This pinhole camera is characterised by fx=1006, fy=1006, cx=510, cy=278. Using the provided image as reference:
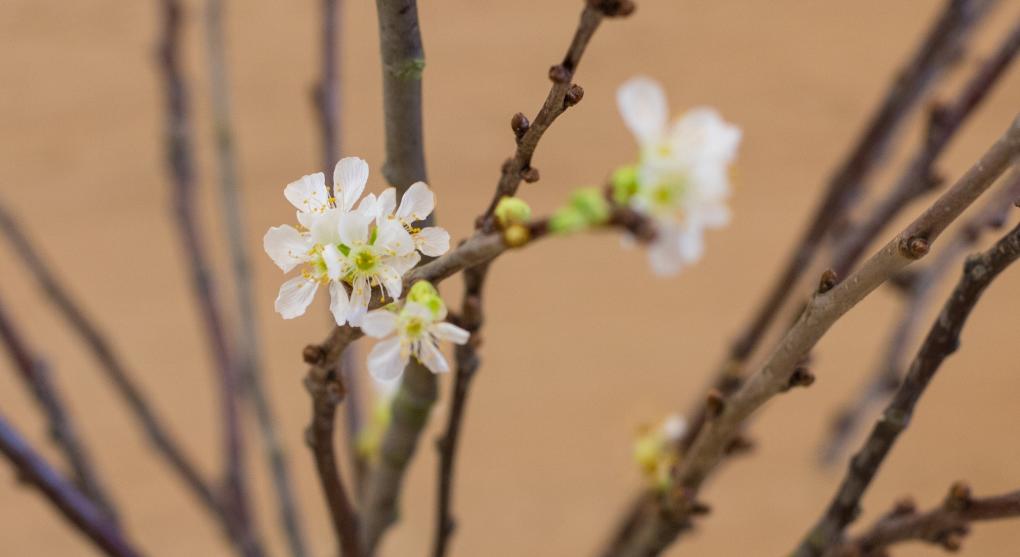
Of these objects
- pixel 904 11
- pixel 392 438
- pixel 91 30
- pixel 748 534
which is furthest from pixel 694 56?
pixel 392 438

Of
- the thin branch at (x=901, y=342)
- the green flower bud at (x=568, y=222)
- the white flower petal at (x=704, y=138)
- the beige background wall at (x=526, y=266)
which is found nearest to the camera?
the green flower bud at (x=568, y=222)

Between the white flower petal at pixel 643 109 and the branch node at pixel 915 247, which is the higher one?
the white flower petal at pixel 643 109

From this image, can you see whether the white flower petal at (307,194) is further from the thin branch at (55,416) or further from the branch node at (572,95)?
the thin branch at (55,416)

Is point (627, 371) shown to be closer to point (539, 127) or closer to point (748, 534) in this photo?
point (748, 534)

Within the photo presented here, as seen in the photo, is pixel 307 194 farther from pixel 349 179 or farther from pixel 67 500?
pixel 67 500

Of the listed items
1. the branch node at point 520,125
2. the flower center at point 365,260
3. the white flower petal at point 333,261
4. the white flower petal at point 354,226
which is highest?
the branch node at point 520,125

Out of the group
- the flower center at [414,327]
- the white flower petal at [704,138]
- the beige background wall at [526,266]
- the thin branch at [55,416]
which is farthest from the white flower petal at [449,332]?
the beige background wall at [526,266]

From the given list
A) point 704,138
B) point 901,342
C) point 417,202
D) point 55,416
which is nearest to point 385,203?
point 417,202
